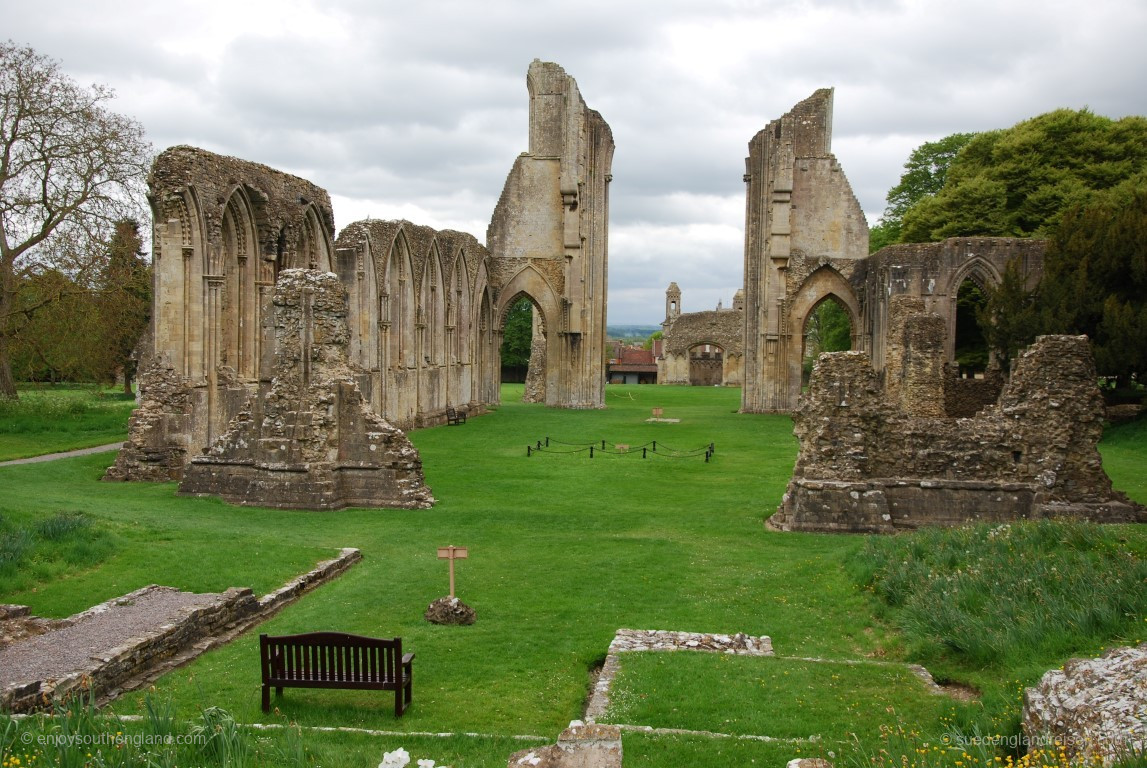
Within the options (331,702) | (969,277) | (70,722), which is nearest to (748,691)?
(331,702)

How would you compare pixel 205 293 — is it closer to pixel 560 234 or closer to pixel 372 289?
pixel 372 289

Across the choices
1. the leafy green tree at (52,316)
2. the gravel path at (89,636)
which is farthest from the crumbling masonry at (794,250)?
the gravel path at (89,636)

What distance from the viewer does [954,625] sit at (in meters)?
7.61

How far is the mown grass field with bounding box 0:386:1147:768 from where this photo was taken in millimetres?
6203

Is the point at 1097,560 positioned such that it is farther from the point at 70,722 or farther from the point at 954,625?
the point at 70,722

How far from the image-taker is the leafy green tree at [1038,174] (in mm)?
34812

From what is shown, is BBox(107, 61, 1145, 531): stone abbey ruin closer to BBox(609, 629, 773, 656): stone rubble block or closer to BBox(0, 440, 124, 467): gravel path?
BBox(0, 440, 124, 467): gravel path

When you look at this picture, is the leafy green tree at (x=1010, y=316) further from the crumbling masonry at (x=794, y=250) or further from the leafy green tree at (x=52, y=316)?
the leafy green tree at (x=52, y=316)

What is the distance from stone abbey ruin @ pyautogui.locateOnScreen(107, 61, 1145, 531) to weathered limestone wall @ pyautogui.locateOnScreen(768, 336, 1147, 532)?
3cm

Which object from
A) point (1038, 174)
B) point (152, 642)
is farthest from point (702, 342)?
point (152, 642)

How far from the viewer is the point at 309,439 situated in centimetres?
1467

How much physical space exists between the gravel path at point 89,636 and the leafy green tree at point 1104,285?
22459 millimetres

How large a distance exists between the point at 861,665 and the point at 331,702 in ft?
13.8

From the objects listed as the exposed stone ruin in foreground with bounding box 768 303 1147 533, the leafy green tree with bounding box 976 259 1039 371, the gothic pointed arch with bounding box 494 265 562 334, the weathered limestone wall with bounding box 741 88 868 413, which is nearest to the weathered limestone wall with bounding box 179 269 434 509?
the exposed stone ruin in foreground with bounding box 768 303 1147 533
